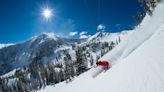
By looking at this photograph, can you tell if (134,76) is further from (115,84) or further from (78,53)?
(78,53)

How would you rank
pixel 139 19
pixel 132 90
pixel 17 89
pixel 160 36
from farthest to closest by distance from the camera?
pixel 17 89 < pixel 139 19 < pixel 160 36 < pixel 132 90

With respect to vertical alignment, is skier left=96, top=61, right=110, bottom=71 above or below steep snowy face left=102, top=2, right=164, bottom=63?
below

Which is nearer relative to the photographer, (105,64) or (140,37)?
(140,37)

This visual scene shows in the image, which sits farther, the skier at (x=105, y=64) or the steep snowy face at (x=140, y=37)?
the skier at (x=105, y=64)

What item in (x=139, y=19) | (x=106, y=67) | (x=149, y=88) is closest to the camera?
(x=149, y=88)

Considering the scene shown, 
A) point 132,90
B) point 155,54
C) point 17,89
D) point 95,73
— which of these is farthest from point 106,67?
point 17,89

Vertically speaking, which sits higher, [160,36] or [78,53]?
[78,53]

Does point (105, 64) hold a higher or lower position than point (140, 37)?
lower

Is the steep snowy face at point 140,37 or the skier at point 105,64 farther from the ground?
the steep snowy face at point 140,37

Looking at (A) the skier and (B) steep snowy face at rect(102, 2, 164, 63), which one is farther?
(A) the skier

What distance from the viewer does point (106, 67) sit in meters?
16.2

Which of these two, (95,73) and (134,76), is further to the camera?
(95,73)

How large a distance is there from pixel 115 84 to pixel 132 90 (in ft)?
6.22

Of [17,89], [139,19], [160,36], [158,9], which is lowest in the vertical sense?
[17,89]
